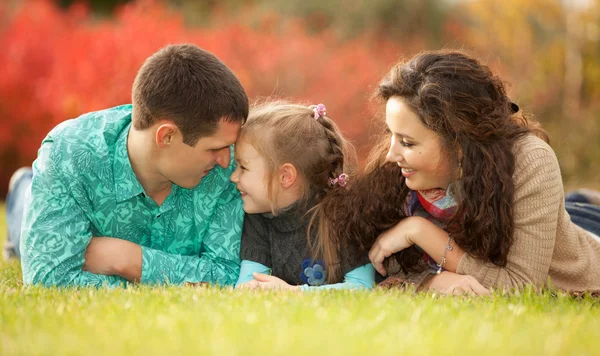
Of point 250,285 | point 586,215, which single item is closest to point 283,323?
point 250,285

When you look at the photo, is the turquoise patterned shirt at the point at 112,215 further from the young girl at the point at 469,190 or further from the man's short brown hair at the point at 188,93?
the young girl at the point at 469,190

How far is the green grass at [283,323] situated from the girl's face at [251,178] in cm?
74

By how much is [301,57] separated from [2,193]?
6013 millimetres

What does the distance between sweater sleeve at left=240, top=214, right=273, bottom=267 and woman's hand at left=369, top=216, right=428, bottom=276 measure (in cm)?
57

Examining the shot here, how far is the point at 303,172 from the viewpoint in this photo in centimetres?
400

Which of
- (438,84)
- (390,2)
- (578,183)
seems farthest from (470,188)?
(390,2)

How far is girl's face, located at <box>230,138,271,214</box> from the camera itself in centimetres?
391

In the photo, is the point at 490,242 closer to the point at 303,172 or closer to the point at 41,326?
the point at 303,172

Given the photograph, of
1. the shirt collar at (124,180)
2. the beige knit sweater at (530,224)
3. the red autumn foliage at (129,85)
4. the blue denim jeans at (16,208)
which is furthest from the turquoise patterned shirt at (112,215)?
the red autumn foliage at (129,85)

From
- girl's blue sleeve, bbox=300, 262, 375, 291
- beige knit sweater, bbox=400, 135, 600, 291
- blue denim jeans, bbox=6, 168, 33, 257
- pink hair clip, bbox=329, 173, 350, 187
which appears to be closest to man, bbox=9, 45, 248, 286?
pink hair clip, bbox=329, 173, 350, 187

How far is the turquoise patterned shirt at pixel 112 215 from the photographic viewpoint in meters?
3.62

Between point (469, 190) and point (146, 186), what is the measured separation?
67.3 inches

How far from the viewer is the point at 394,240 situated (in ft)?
12.4

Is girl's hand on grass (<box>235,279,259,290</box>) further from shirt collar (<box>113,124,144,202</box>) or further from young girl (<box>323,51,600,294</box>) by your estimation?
shirt collar (<box>113,124,144,202</box>)
